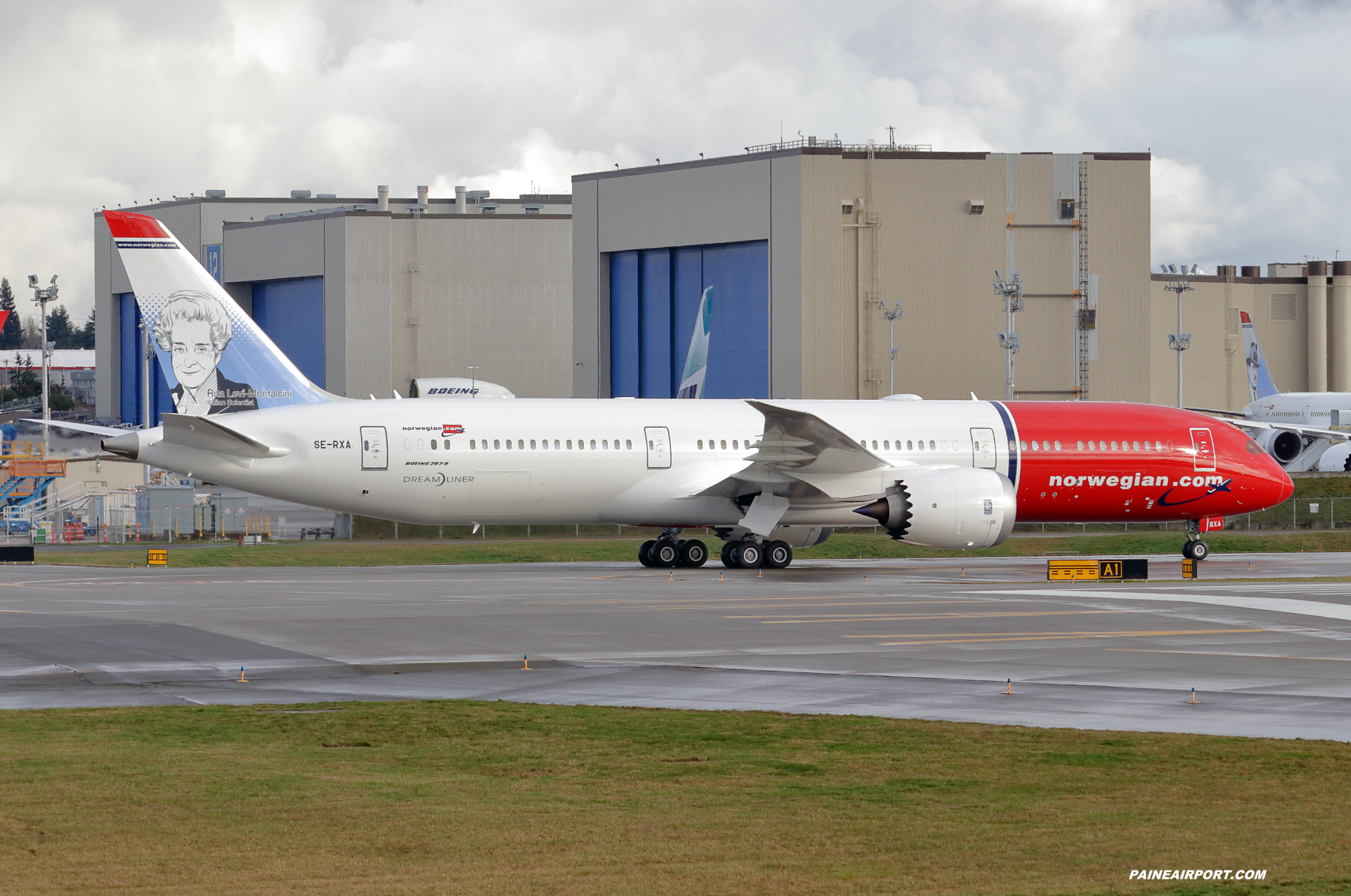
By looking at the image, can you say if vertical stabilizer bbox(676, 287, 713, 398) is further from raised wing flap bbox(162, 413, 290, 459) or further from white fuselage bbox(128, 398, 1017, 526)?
raised wing flap bbox(162, 413, 290, 459)

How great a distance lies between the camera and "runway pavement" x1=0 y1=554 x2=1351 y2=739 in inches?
693

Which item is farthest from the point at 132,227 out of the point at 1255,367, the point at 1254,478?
the point at 1255,367

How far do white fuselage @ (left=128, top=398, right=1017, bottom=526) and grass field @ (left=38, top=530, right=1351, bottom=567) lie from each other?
18.4 ft

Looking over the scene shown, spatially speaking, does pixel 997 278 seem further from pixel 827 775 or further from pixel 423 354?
pixel 827 775

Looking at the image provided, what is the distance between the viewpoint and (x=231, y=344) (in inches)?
1522

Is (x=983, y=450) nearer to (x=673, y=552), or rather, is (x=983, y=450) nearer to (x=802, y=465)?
(x=802, y=465)

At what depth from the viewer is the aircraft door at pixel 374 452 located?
3678cm

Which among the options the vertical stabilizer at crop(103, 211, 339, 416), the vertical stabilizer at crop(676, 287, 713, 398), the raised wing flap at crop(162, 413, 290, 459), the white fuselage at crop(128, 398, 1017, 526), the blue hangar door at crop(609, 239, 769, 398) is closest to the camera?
the raised wing flap at crop(162, 413, 290, 459)

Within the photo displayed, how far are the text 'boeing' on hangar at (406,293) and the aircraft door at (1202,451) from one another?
69.6 m

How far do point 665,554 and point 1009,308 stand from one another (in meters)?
39.3

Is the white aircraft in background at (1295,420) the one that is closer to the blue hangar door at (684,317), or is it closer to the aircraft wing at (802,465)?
the blue hangar door at (684,317)

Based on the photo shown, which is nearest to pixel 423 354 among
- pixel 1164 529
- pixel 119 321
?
pixel 119 321

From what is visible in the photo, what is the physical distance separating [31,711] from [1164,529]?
5192 centimetres

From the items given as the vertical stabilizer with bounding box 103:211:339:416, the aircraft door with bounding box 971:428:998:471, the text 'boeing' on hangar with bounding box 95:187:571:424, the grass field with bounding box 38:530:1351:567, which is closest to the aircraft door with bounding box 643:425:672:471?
the grass field with bounding box 38:530:1351:567
